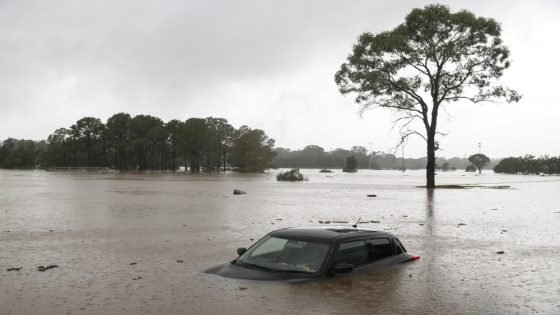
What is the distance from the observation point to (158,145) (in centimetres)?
14262

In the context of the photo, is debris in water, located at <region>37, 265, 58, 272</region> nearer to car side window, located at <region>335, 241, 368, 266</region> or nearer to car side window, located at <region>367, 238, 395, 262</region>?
car side window, located at <region>335, 241, 368, 266</region>

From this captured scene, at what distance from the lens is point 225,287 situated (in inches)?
331

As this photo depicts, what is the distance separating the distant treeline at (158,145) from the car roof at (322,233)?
120494 mm

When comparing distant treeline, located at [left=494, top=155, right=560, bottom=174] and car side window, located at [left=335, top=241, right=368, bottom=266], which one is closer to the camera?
car side window, located at [left=335, top=241, right=368, bottom=266]

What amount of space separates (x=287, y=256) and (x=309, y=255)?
1.23ft

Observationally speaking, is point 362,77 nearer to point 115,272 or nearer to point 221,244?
point 221,244

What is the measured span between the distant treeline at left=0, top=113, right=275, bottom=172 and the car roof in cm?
12049

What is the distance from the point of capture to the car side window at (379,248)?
362 inches

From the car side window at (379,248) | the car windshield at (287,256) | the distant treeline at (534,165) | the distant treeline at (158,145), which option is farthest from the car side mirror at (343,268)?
the distant treeline at (534,165)

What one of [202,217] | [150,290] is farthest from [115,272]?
[202,217]

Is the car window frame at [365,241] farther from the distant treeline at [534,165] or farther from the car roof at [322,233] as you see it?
the distant treeline at [534,165]

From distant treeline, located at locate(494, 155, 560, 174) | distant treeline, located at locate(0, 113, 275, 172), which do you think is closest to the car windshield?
distant treeline, located at locate(0, 113, 275, 172)

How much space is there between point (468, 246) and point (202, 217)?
10.8m

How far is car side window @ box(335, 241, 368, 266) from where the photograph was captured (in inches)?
336
